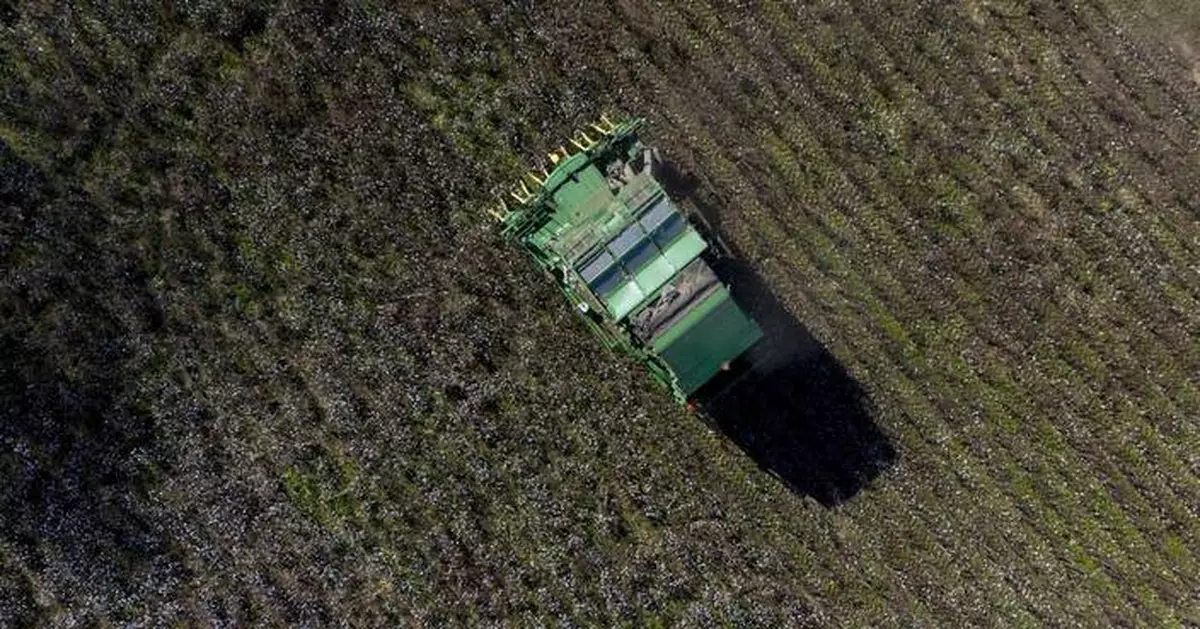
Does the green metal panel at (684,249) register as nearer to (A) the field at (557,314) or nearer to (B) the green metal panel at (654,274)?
(B) the green metal panel at (654,274)

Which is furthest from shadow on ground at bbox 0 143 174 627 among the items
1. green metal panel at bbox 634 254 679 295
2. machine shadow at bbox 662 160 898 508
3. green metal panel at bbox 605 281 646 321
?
machine shadow at bbox 662 160 898 508

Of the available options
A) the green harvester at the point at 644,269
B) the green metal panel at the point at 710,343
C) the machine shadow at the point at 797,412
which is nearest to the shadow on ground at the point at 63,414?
the green harvester at the point at 644,269

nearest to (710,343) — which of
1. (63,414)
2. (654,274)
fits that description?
(654,274)

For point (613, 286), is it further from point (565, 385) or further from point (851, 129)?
point (851, 129)

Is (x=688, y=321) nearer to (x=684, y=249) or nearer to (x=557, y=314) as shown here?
(x=684, y=249)

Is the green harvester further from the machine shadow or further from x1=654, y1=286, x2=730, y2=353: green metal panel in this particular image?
the machine shadow
